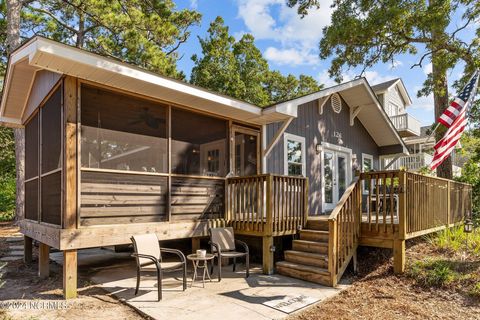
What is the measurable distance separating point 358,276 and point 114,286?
4124mm

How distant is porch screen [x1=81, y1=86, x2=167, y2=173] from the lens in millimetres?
5273

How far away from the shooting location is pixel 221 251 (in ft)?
20.4

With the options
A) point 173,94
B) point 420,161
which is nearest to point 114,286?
point 173,94

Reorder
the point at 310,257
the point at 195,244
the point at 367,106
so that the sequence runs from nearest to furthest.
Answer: the point at 310,257 < the point at 195,244 < the point at 367,106

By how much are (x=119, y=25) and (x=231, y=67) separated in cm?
821

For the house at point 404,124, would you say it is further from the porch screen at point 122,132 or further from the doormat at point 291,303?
the porch screen at point 122,132

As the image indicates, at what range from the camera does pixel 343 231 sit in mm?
5781

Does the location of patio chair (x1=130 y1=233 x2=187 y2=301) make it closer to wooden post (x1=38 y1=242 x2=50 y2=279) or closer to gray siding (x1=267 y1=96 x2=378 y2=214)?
wooden post (x1=38 y1=242 x2=50 y2=279)

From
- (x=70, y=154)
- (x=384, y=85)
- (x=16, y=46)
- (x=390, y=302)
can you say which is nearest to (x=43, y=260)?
(x=70, y=154)

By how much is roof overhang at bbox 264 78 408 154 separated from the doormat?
452cm

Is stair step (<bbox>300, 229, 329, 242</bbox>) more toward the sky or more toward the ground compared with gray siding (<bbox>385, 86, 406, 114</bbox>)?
more toward the ground

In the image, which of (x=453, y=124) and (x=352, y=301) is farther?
(x=453, y=124)

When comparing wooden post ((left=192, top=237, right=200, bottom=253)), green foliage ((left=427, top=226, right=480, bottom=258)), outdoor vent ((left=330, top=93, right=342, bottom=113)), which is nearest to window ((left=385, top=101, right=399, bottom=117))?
outdoor vent ((left=330, top=93, right=342, bottom=113))

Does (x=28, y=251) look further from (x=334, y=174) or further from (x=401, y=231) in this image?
(x=334, y=174)
